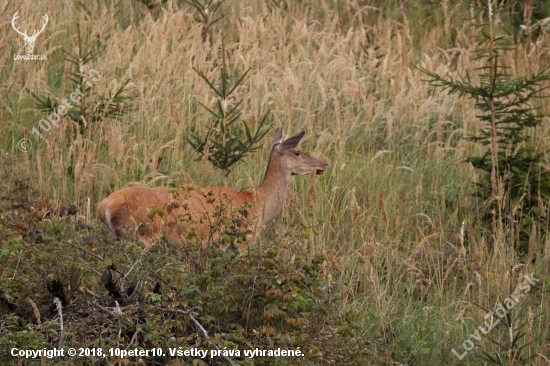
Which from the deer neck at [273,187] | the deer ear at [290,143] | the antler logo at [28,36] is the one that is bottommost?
the deer neck at [273,187]

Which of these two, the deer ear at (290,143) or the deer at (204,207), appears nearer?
the deer at (204,207)

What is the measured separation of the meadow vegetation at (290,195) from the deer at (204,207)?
0.55 feet

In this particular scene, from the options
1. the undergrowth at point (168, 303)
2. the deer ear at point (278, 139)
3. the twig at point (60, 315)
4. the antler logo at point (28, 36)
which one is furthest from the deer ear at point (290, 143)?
the antler logo at point (28, 36)

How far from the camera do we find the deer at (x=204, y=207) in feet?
20.8

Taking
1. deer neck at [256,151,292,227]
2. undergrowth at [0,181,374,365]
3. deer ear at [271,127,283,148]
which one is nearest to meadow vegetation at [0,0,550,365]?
undergrowth at [0,181,374,365]

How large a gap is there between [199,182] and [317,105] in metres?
2.18

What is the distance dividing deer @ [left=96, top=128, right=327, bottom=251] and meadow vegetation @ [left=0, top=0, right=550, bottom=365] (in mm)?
166

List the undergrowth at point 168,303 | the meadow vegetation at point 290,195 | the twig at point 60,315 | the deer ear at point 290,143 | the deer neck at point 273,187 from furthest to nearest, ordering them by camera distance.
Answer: the deer ear at point 290,143, the deer neck at point 273,187, the meadow vegetation at point 290,195, the undergrowth at point 168,303, the twig at point 60,315

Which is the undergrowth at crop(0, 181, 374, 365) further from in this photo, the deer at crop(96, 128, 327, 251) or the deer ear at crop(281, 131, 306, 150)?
the deer ear at crop(281, 131, 306, 150)

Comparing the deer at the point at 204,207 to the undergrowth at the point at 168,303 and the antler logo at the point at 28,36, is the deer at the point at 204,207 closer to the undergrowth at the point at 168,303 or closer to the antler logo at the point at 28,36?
the undergrowth at the point at 168,303

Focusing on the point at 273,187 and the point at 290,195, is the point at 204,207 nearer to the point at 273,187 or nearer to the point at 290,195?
the point at 273,187

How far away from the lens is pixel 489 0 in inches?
324

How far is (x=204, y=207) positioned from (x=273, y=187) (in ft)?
8.39

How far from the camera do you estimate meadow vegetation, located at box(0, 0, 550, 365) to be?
5.82 metres
